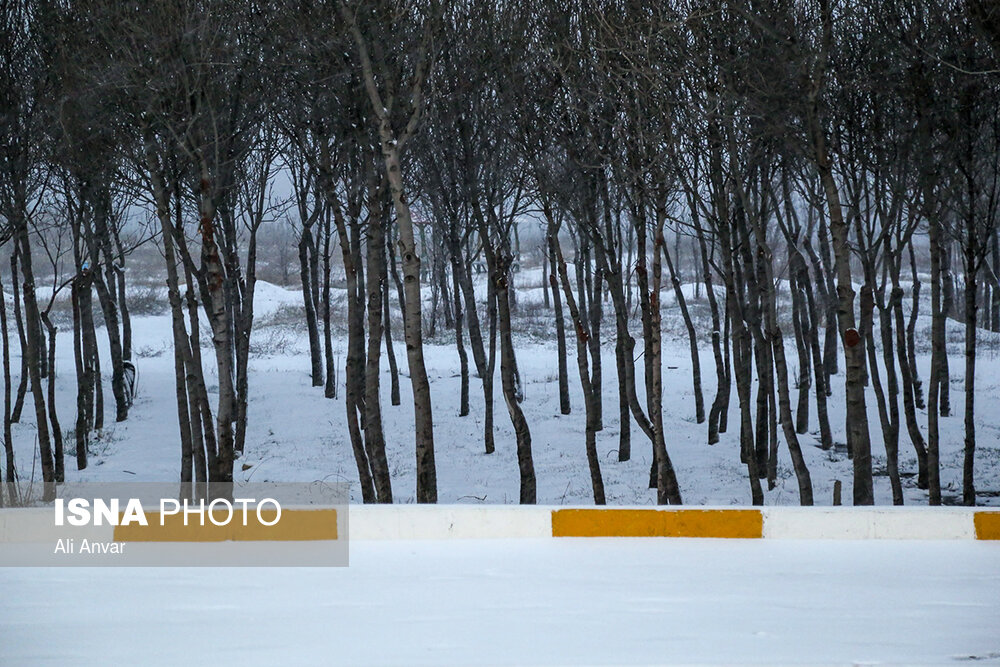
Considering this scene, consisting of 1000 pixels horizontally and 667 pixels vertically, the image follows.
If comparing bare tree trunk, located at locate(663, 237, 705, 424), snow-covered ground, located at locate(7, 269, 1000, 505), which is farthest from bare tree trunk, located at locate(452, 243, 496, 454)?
bare tree trunk, located at locate(663, 237, 705, 424)

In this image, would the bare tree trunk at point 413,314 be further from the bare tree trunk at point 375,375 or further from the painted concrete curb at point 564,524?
the painted concrete curb at point 564,524

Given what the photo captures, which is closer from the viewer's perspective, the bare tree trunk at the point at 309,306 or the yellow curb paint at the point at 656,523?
the yellow curb paint at the point at 656,523

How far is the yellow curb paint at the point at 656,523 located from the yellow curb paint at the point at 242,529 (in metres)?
1.71

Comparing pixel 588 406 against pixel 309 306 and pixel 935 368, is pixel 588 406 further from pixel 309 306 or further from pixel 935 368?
pixel 309 306

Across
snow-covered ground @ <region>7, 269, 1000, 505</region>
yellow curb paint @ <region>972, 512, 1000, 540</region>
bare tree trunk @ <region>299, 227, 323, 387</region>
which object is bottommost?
snow-covered ground @ <region>7, 269, 1000, 505</region>

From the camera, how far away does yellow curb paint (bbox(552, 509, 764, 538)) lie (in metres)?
6.86

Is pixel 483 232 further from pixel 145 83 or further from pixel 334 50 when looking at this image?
pixel 145 83

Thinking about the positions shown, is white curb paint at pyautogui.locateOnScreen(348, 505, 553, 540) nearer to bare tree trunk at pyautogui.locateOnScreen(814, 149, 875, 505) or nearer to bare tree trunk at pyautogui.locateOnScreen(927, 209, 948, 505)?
bare tree trunk at pyautogui.locateOnScreen(814, 149, 875, 505)

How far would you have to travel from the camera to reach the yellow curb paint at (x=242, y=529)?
6.90 m

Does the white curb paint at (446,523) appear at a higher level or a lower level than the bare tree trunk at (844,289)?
lower

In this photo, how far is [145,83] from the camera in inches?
436

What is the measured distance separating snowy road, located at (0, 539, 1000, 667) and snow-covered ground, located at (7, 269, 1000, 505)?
27.4 feet

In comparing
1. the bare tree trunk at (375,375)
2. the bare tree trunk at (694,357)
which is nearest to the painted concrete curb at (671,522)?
the bare tree trunk at (375,375)

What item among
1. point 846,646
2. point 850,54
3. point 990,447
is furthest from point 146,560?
point 990,447
